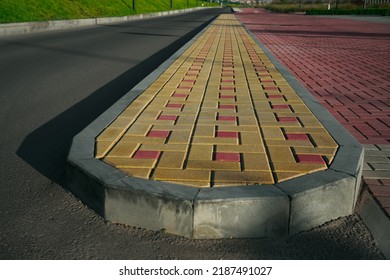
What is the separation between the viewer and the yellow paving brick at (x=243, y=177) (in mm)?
2168

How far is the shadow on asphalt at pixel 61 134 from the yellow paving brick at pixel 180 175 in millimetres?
683

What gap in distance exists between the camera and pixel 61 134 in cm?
351

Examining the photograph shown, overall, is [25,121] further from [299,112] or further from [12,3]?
[12,3]

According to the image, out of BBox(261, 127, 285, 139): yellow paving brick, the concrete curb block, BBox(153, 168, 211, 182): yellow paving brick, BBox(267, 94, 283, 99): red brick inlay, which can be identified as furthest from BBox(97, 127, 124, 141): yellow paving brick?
BBox(267, 94, 283, 99): red brick inlay

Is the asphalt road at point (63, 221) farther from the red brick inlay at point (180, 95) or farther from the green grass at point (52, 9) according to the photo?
the green grass at point (52, 9)

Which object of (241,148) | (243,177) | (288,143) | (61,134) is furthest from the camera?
(61,134)

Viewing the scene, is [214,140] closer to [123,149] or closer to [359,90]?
[123,149]

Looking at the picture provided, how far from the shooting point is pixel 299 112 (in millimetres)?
3627

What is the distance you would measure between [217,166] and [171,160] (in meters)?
0.30

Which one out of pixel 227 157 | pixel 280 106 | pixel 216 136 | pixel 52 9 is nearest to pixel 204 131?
pixel 216 136

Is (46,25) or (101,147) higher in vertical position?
(46,25)

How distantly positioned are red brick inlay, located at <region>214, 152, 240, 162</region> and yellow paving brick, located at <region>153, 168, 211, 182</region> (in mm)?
240

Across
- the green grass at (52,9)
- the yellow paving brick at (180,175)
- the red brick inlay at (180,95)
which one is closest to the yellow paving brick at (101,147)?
the yellow paving brick at (180,175)

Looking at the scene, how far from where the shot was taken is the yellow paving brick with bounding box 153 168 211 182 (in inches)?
86.3
